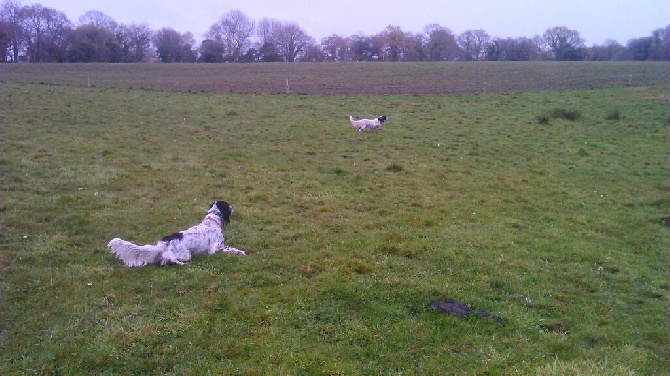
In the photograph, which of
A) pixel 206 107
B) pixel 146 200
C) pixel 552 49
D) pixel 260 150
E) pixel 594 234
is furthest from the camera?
pixel 552 49

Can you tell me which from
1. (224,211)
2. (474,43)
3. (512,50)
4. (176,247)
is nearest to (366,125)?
(224,211)

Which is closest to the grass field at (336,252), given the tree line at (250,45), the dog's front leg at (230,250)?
the dog's front leg at (230,250)

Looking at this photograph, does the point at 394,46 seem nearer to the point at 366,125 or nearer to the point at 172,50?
the point at 172,50

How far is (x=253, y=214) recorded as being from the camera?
1182cm

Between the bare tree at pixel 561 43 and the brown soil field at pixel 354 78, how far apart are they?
25.3 meters

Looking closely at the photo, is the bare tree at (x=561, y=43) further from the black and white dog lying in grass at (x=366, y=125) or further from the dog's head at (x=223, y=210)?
the dog's head at (x=223, y=210)

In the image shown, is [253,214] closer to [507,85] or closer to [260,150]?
[260,150]

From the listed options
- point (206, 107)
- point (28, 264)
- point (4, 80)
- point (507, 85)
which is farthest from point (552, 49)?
point (28, 264)

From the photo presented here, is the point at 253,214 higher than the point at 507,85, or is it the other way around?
the point at 507,85

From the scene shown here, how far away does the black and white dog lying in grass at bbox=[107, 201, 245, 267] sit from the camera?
8742 mm

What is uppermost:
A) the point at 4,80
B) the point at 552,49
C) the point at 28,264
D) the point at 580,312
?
the point at 552,49

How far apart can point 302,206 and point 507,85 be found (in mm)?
35415

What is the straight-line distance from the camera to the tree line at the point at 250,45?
78375 millimetres

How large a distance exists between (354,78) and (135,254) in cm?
4427
